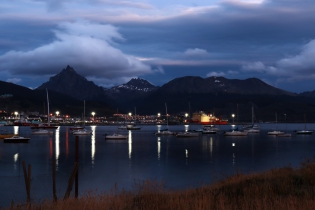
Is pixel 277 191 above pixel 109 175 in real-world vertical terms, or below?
above

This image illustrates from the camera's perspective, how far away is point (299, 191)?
1308 centimetres

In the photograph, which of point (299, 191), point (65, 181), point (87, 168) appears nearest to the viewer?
point (299, 191)

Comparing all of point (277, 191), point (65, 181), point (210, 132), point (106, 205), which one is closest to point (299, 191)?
point (277, 191)

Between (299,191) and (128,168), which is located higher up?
(299,191)

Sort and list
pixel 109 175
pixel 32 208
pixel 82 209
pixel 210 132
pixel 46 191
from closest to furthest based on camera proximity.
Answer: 1. pixel 82 209
2. pixel 32 208
3. pixel 46 191
4. pixel 109 175
5. pixel 210 132

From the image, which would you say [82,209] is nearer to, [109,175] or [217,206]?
[217,206]

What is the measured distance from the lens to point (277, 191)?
13.8 m

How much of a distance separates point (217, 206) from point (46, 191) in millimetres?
13482

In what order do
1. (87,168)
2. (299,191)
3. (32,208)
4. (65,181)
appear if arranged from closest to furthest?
(32,208)
(299,191)
(65,181)
(87,168)

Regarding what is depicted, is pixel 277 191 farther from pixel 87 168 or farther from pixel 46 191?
pixel 87 168

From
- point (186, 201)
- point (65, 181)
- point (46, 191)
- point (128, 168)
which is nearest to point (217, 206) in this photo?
point (186, 201)

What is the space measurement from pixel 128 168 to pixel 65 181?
1011 cm

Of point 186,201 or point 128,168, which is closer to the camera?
point 186,201

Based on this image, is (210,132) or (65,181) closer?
(65,181)
